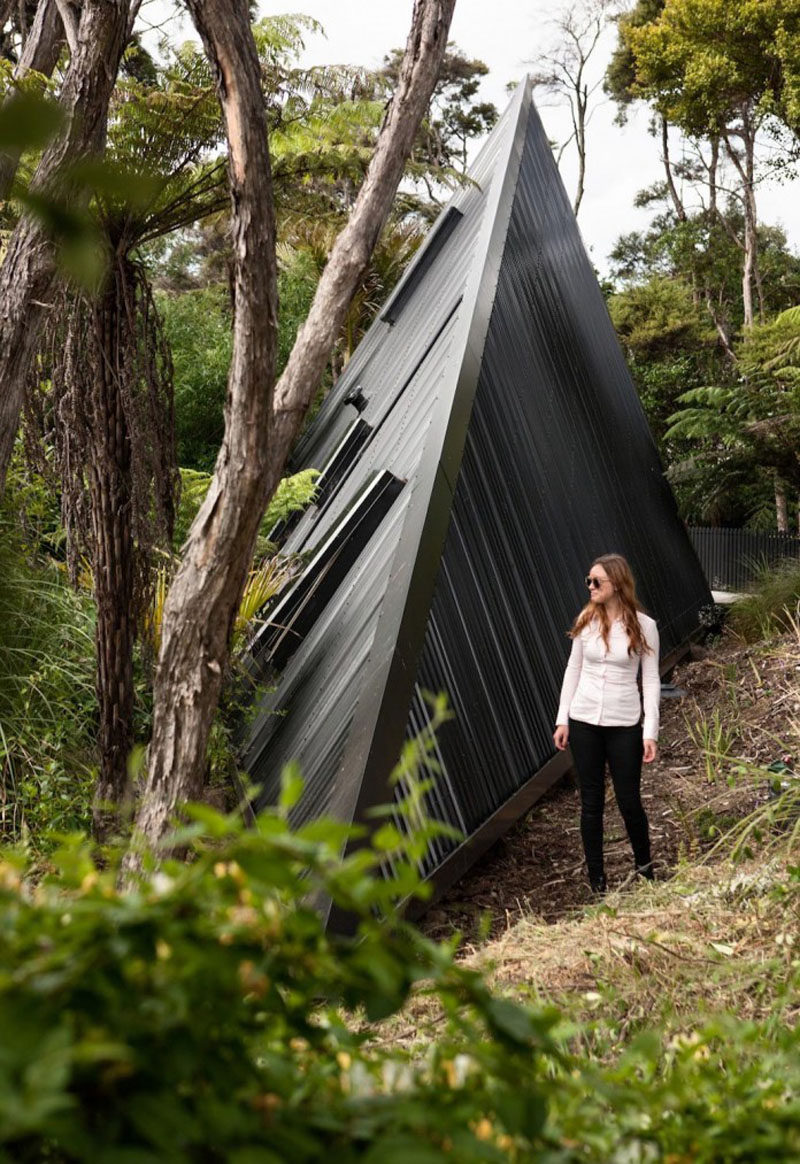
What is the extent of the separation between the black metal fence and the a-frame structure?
8499mm

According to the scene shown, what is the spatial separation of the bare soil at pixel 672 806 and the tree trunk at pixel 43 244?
10.2 feet

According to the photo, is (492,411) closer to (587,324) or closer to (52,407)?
(52,407)

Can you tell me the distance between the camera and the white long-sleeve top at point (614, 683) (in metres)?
5.40

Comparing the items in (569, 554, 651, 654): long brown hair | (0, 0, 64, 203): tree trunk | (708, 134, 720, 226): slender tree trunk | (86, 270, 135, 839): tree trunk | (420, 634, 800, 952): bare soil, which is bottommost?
(420, 634, 800, 952): bare soil

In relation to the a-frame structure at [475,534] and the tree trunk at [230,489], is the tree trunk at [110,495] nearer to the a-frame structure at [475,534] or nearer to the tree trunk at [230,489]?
the tree trunk at [230,489]

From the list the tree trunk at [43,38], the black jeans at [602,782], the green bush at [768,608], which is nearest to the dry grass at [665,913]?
the black jeans at [602,782]

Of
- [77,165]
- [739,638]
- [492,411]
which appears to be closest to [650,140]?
[739,638]

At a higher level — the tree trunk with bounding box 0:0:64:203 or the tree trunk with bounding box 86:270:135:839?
the tree trunk with bounding box 0:0:64:203

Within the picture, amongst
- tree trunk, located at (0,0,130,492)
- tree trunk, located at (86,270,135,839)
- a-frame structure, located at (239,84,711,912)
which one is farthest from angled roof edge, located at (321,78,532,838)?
tree trunk, located at (0,0,130,492)

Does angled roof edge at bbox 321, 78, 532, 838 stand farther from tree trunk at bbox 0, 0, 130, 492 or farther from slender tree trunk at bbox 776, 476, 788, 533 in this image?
slender tree trunk at bbox 776, 476, 788, 533

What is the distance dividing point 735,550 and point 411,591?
15.7 meters

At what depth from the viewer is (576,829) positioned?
659 cm

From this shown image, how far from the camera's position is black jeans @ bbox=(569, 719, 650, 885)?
539 cm

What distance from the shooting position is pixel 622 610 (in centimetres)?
550
